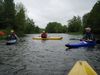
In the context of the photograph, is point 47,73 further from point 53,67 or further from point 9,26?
point 9,26

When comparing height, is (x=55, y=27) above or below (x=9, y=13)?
below

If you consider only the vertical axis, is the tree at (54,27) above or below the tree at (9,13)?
below

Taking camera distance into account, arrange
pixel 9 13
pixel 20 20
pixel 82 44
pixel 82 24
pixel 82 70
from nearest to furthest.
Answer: pixel 82 70
pixel 82 44
pixel 9 13
pixel 20 20
pixel 82 24

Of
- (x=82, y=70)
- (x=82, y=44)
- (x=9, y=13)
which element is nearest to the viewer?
(x=82, y=70)

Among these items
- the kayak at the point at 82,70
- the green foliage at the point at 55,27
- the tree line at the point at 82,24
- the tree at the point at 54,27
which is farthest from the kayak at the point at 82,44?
the tree at the point at 54,27

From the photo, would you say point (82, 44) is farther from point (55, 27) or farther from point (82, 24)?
point (55, 27)

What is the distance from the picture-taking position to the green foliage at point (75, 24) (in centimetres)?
12938

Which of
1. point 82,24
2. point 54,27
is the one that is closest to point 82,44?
point 82,24

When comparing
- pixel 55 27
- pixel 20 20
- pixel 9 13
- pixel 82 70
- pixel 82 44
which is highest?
pixel 9 13

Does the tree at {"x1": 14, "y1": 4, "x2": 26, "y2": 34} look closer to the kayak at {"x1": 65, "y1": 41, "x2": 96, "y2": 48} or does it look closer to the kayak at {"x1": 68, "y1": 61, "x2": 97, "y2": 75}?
the kayak at {"x1": 65, "y1": 41, "x2": 96, "y2": 48}

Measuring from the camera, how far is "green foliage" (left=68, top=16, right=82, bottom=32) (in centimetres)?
12938

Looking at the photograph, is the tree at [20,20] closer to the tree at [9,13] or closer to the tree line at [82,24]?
the tree at [9,13]

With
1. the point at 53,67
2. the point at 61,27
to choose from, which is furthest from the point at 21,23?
the point at 61,27

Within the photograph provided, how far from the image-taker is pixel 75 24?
436 ft
